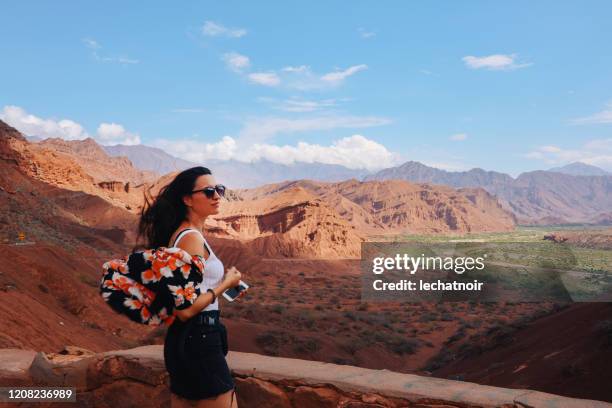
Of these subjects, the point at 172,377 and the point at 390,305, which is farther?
the point at 390,305

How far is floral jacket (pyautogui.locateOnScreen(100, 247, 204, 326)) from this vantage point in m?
2.45

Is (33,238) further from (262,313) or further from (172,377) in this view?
(172,377)

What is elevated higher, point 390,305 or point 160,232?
point 160,232

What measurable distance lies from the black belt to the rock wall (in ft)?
4.37

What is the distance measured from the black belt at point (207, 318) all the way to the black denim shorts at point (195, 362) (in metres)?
0.01

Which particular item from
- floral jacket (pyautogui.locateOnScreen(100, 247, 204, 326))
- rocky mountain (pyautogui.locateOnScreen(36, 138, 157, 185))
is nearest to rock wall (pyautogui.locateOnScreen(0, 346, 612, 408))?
floral jacket (pyautogui.locateOnScreen(100, 247, 204, 326))

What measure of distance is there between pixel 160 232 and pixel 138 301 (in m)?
0.41

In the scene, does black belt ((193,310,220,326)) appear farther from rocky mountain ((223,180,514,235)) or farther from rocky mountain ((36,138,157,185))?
rocky mountain ((223,180,514,235))

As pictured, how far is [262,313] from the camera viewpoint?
20.3m

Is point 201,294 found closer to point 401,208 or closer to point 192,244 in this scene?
point 192,244

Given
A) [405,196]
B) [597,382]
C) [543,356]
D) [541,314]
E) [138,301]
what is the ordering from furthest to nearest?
[405,196] < [541,314] < [543,356] < [597,382] < [138,301]

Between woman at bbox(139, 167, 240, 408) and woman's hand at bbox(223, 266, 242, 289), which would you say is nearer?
woman at bbox(139, 167, 240, 408)

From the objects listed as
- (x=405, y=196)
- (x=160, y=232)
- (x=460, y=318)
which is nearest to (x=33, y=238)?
(x=460, y=318)

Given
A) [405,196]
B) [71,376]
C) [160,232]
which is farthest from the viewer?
[405,196]
